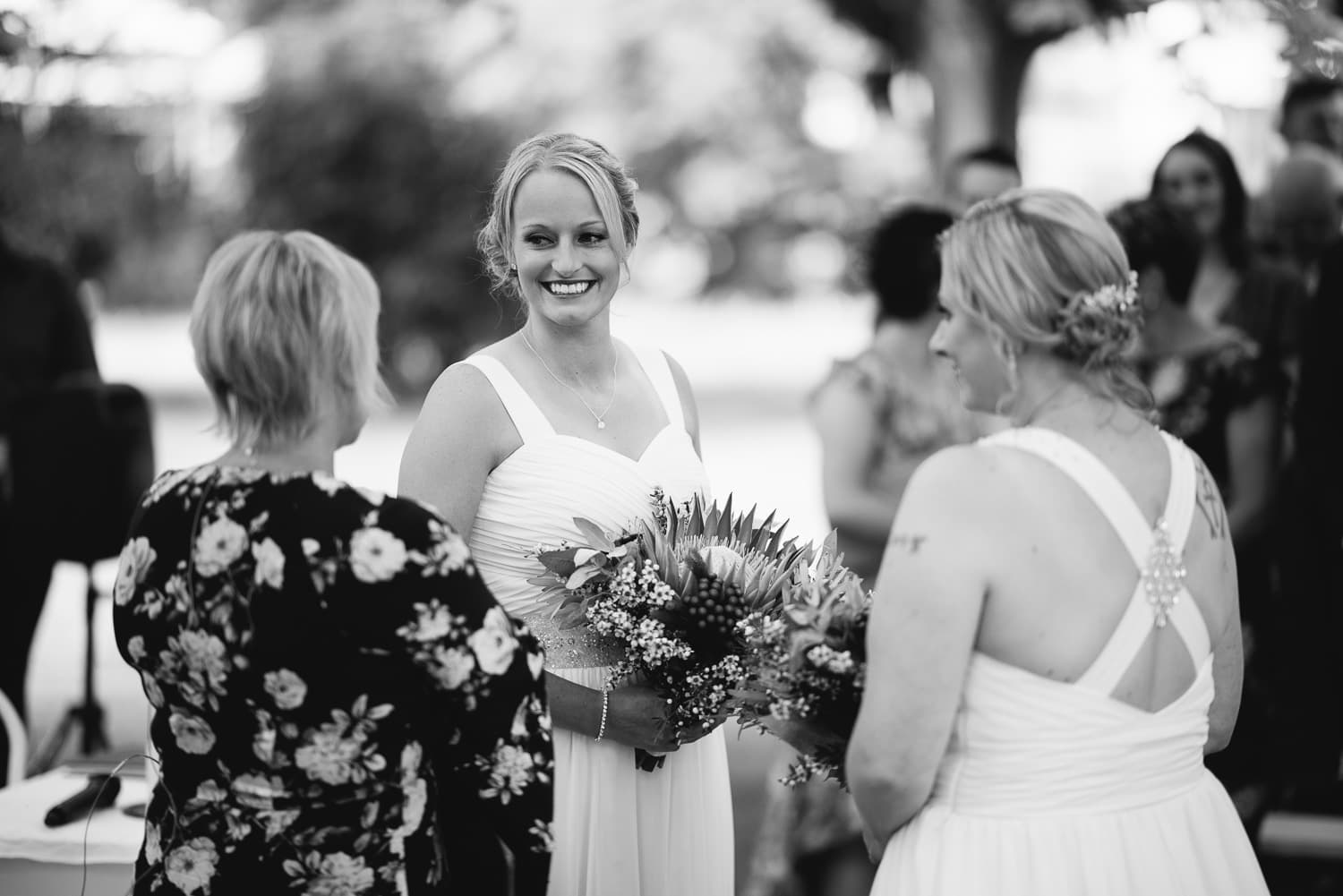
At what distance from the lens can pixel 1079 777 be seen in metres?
2.31

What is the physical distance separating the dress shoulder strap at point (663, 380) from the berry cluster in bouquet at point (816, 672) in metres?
0.81

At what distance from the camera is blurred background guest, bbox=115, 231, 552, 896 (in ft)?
7.32

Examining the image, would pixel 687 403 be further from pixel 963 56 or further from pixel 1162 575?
pixel 963 56

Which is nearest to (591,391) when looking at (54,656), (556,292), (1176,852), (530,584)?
(556,292)

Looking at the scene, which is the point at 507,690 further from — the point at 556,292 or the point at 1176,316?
the point at 1176,316

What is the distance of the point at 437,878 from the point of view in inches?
95.5

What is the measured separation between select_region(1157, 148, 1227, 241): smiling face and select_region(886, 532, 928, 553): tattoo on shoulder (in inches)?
142

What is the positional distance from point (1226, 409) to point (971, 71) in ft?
19.5

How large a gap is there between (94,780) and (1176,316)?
3.57 m

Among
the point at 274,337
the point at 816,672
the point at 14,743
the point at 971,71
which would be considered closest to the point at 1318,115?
the point at 971,71

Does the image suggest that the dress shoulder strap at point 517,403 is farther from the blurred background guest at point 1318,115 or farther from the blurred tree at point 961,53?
the blurred tree at point 961,53

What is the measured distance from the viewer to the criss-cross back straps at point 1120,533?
226cm

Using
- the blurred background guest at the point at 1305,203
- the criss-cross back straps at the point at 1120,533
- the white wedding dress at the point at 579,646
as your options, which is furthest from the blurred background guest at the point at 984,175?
the criss-cross back straps at the point at 1120,533

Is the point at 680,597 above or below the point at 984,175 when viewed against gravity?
below
